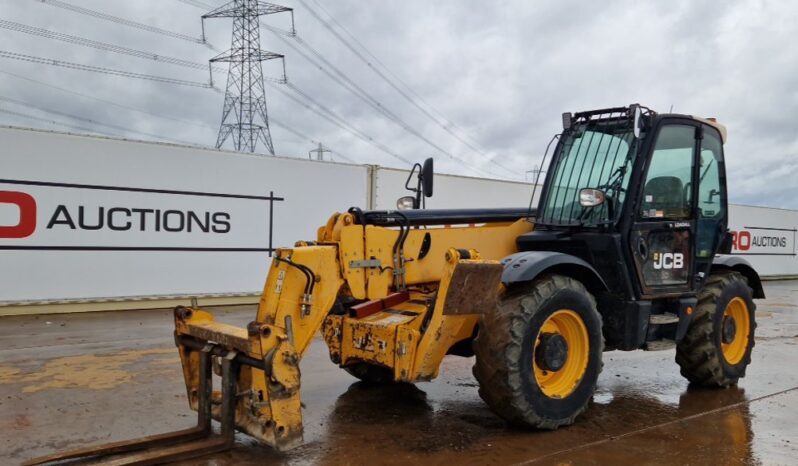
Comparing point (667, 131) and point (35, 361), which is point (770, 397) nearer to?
point (667, 131)

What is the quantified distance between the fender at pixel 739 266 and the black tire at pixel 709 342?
13cm

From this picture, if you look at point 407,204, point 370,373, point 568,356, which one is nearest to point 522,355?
point 568,356

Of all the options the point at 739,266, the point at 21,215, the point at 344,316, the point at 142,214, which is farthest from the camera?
the point at 142,214

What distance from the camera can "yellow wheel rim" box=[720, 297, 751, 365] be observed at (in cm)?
643

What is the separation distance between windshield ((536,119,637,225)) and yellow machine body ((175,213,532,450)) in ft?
3.85

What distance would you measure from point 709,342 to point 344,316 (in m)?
3.37

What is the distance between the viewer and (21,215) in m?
10.0

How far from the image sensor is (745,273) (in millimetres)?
6785

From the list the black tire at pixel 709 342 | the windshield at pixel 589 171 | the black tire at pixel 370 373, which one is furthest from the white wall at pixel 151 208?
the black tire at pixel 709 342

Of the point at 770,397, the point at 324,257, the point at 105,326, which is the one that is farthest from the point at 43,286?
the point at 770,397

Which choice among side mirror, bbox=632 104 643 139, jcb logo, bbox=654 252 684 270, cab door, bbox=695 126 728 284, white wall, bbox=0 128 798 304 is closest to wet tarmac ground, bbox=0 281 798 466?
jcb logo, bbox=654 252 684 270

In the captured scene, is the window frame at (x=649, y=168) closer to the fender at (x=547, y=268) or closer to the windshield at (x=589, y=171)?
the windshield at (x=589, y=171)

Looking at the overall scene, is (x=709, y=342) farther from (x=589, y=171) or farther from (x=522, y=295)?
(x=522, y=295)

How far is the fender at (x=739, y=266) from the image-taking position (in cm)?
640
